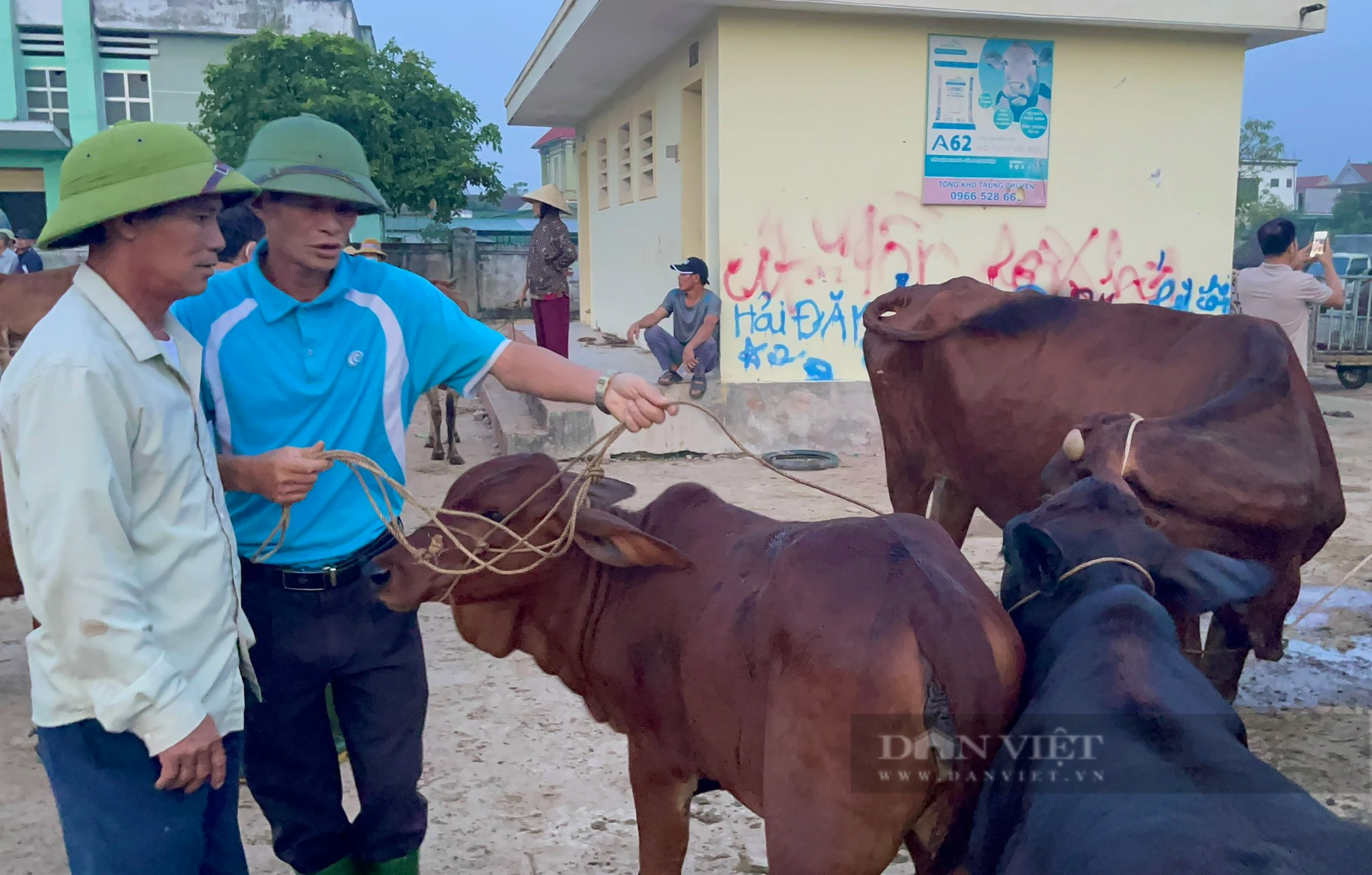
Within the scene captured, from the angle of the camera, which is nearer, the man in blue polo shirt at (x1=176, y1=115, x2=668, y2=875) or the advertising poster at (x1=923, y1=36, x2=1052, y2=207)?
the man in blue polo shirt at (x1=176, y1=115, x2=668, y2=875)

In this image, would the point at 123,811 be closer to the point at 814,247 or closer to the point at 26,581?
the point at 26,581

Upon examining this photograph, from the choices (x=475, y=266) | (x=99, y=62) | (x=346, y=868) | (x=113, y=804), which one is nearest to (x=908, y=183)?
(x=346, y=868)

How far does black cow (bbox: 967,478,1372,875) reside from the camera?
58.4 inches

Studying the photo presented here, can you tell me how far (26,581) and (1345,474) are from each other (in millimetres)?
9263

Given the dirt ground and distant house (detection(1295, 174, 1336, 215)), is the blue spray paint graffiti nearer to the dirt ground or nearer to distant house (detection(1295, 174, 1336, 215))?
the dirt ground

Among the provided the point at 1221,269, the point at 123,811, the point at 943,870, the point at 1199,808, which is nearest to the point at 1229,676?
the point at 943,870

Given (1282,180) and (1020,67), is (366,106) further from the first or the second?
(1282,180)

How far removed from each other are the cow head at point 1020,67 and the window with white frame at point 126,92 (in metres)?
29.1

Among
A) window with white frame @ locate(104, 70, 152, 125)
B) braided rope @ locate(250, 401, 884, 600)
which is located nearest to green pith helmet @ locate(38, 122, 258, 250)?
braided rope @ locate(250, 401, 884, 600)

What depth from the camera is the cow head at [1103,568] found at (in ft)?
7.25

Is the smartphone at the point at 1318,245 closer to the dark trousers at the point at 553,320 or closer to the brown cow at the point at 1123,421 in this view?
the brown cow at the point at 1123,421

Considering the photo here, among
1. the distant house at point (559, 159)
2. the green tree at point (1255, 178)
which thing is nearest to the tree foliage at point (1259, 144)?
the green tree at point (1255, 178)

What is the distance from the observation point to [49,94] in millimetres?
29750

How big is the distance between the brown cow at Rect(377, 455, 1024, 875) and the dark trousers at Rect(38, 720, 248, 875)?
69 centimetres
